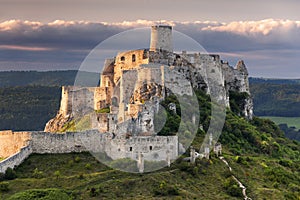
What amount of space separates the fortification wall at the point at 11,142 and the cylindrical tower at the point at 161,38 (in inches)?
879

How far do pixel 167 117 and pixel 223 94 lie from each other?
1685 centimetres

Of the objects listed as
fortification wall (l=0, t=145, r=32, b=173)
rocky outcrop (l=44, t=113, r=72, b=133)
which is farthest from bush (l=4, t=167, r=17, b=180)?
rocky outcrop (l=44, t=113, r=72, b=133)

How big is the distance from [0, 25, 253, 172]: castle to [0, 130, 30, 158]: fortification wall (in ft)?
0.42

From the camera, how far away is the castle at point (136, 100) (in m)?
51.1

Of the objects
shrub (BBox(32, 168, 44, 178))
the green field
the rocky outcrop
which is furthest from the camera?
the green field

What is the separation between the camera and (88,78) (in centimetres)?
7100

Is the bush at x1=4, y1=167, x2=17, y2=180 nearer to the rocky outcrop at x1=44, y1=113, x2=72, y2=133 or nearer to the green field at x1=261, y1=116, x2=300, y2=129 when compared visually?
the rocky outcrop at x1=44, y1=113, x2=72, y2=133

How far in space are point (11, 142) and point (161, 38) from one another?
23758 millimetres

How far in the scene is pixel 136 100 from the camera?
6188cm

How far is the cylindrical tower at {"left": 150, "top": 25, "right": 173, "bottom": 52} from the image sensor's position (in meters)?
71.5

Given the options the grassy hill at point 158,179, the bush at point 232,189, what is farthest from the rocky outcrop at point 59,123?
the bush at point 232,189

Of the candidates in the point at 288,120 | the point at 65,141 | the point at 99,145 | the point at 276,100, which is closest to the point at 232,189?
the point at 99,145

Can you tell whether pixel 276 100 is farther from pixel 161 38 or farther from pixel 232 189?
pixel 232 189

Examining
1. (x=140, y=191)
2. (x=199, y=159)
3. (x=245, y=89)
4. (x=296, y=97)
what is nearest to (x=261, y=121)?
(x=245, y=89)
